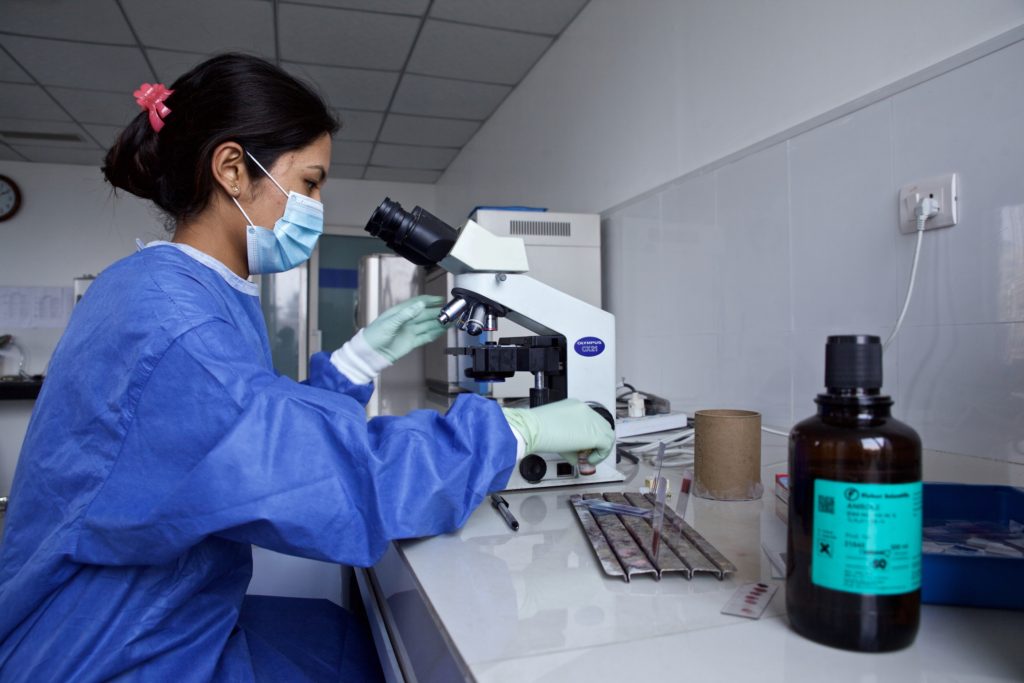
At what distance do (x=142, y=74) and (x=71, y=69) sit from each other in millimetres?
288

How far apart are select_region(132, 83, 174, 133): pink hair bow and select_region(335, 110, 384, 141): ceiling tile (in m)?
2.51

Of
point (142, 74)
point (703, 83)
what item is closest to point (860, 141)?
point (703, 83)

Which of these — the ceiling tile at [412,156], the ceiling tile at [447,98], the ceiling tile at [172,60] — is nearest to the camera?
the ceiling tile at [172,60]

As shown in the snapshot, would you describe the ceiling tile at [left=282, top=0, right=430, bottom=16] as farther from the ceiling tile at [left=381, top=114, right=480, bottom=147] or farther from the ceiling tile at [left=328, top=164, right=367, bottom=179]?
the ceiling tile at [left=328, top=164, right=367, bottom=179]

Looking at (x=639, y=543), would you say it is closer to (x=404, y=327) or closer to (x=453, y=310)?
(x=453, y=310)

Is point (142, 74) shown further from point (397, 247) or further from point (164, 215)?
point (397, 247)

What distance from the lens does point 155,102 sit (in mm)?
884

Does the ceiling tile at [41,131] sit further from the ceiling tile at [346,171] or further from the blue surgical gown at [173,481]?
the blue surgical gown at [173,481]

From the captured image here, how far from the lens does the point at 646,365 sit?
189 centimetres

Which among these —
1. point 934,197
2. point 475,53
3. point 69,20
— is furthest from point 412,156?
point 934,197

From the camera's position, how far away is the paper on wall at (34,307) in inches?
162

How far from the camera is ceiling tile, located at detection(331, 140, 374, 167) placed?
3.92 metres

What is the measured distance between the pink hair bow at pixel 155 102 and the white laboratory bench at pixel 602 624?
677 millimetres

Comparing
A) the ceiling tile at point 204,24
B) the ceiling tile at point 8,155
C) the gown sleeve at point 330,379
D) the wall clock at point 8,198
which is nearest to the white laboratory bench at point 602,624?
the gown sleeve at point 330,379
